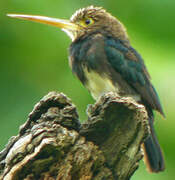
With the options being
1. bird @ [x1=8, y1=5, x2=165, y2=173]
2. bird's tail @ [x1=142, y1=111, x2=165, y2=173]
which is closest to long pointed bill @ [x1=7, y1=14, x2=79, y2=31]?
bird @ [x1=8, y1=5, x2=165, y2=173]

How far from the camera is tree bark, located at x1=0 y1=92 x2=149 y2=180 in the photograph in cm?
336

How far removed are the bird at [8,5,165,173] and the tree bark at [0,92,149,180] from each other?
199 centimetres

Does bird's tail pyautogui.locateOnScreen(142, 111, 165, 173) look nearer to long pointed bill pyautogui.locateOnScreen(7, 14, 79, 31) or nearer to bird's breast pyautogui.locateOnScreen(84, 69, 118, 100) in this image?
bird's breast pyautogui.locateOnScreen(84, 69, 118, 100)

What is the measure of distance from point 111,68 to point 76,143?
8.10 ft

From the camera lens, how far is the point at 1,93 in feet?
22.7

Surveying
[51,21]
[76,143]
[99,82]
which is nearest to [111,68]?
[99,82]

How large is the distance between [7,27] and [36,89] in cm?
123

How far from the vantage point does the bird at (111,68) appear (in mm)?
5750

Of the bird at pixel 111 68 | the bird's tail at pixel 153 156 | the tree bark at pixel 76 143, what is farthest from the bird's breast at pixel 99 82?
the tree bark at pixel 76 143

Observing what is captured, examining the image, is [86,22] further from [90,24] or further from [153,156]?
[153,156]

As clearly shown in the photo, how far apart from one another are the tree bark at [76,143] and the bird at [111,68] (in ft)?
6.54

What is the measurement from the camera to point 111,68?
5.91 metres

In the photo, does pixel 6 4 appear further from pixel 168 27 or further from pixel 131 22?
pixel 168 27

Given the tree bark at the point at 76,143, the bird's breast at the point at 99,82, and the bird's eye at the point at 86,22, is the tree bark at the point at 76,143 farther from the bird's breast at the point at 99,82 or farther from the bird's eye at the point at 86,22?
the bird's eye at the point at 86,22
